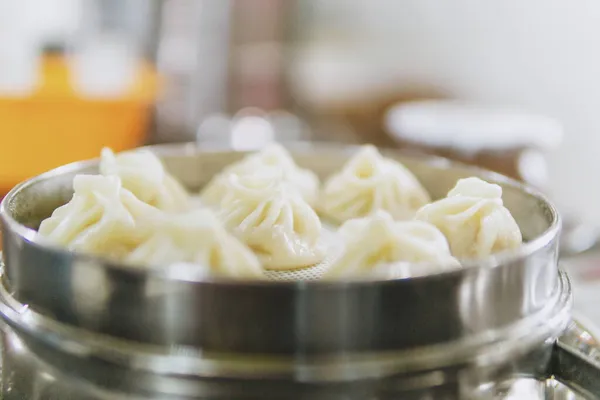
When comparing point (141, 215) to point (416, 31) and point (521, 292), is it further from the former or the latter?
point (416, 31)

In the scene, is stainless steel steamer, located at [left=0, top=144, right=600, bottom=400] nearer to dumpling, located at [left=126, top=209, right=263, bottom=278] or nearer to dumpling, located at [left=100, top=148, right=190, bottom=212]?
dumpling, located at [left=126, top=209, right=263, bottom=278]

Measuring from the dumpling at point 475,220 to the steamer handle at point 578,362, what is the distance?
259 millimetres

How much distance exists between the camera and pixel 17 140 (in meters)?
3.90

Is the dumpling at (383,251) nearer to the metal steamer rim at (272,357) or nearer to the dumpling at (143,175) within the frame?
the metal steamer rim at (272,357)

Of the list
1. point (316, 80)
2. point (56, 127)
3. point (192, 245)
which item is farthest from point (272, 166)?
point (316, 80)

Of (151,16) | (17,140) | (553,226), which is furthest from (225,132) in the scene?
(553,226)

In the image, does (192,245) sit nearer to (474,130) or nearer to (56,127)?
(474,130)

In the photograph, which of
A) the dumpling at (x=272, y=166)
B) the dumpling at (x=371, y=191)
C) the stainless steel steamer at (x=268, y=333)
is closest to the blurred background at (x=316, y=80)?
the dumpling at (x=371, y=191)

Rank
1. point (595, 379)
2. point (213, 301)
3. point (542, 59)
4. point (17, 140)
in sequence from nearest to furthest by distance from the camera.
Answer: point (213, 301), point (595, 379), point (17, 140), point (542, 59)

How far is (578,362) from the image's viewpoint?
44.4 inches

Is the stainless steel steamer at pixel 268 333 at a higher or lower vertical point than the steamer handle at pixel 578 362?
higher

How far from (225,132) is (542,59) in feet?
9.30

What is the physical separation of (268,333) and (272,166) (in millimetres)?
878

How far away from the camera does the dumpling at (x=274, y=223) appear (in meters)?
1.47
